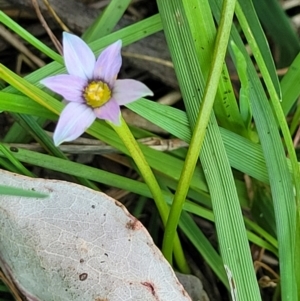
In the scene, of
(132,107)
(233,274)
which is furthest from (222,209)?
(132,107)

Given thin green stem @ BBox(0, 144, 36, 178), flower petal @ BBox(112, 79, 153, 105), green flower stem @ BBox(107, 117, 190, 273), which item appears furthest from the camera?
thin green stem @ BBox(0, 144, 36, 178)

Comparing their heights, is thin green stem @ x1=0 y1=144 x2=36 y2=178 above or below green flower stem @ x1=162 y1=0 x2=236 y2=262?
below

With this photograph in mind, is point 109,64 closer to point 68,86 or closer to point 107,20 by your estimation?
point 68,86

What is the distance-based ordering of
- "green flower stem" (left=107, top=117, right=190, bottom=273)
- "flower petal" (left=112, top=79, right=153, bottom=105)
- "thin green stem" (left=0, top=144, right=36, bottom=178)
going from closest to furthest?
"flower petal" (left=112, top=79, right=153, bottom=105)
"green flower stem" (left=107, top=117, right=190, bottom=273)
"thin green stem" (left=0, top=144, right=36, bottom=178)

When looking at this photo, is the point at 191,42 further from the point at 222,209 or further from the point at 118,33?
the point at 222,209

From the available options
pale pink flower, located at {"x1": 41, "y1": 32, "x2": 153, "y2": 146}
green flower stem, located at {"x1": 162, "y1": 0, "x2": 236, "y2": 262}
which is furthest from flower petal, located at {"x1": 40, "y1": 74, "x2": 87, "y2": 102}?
green flower stem, located at {"x1": 162, "y1": 0, "x2": 236, "y2": 262}

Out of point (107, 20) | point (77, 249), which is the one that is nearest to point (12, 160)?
point (77, 249)

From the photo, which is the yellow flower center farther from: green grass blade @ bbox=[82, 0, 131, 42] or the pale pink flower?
green grass blade @ bbox=[82, 0, 131, 42]
